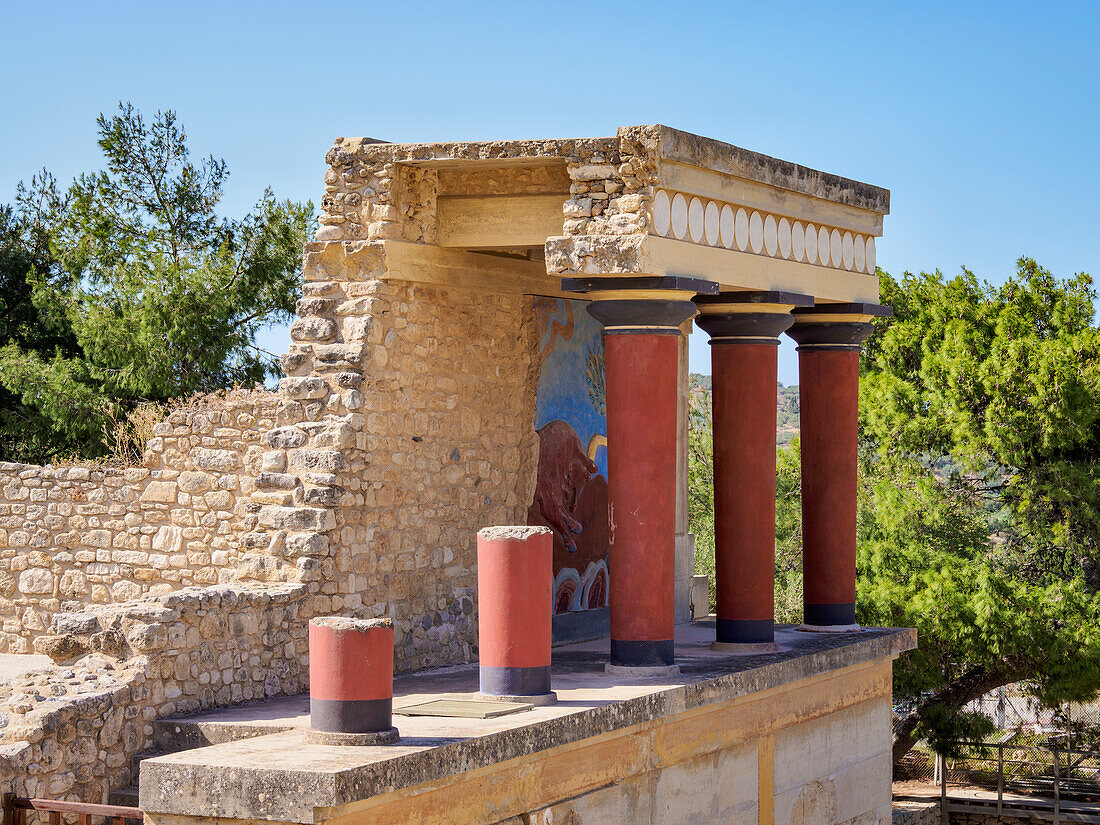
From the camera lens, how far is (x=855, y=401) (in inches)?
471

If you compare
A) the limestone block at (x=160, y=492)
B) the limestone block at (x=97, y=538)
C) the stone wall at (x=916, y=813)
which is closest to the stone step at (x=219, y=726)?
the limestone block at (x=160, y=492)

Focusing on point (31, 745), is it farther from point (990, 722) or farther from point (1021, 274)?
point (1021, 274)

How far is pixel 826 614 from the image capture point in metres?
11.8

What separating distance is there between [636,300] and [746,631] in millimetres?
2951

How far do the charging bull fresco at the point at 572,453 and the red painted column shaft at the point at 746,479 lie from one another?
1.43 metres

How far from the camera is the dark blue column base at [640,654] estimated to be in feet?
29.0

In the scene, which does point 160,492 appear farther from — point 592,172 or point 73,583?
point 592,172

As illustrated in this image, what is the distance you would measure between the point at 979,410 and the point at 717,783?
1073 cm

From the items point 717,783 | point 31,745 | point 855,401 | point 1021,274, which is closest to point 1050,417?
point 1021,274

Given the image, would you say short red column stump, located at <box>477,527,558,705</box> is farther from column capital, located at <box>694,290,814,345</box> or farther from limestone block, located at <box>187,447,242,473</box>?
column capital, located at <box>694,290,814,345</box>

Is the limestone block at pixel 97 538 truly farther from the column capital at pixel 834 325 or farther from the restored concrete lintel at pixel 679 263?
the column capital at pixel 834 325

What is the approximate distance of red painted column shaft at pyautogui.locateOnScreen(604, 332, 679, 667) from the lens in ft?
29.0

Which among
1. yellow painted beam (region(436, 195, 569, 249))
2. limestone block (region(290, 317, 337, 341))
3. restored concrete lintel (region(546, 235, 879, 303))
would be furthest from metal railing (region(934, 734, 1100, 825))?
limestone block (region(290, 317, 337, 341))

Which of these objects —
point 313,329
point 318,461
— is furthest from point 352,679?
point 313,329
